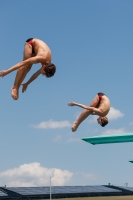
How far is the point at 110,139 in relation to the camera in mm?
18000

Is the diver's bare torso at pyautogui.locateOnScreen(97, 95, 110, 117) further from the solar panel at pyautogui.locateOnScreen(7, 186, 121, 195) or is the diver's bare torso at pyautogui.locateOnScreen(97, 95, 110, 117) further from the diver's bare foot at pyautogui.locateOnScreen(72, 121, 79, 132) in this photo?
the solar panel at pyautogui.locateOnScreen(7, 186, 121, 195)

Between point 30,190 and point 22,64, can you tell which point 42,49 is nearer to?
point 22,64

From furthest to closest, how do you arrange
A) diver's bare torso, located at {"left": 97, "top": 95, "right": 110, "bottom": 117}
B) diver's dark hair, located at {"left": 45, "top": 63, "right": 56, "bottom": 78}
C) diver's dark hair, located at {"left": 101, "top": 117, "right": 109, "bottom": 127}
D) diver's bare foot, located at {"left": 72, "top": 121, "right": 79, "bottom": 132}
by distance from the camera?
diver's bare foot, located at {"left": 72, "top": 121, "right": 79, "bottom": 132}
diver's bare torso, located at {"left": 97, "top": 95, "right": 110, "bottom": 117}
diver's dark hair, located at {"left": 101, "top": 117, "right": 109, "bottom": 127}
diver's dark hair, located at {"left": 45, "top": 63, "right": 56, "bottom": 78}

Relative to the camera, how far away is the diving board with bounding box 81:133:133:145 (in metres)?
17.4

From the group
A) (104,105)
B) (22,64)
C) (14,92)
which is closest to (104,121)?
(104,105)

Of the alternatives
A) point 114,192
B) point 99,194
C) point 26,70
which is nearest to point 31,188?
point 99,194

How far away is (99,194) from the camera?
233ft

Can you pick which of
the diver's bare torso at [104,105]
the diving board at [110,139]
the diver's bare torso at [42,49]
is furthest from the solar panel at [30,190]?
the diver's bare torso at [42,49]

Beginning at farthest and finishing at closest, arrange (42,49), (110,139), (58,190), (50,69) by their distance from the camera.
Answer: (58,190), (110,139), (42,49), (50,69)

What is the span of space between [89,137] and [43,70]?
650 centimetres

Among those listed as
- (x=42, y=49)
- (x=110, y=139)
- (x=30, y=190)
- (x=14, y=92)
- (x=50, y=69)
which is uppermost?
(x=42, y=49)

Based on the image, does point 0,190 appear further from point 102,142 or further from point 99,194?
point 102,142

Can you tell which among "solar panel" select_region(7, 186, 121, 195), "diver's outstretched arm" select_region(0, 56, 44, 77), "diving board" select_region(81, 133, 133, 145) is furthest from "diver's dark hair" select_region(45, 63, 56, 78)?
"solar panel" select_region(7, 186, 121, 195)

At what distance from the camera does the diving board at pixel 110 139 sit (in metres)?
17.4
